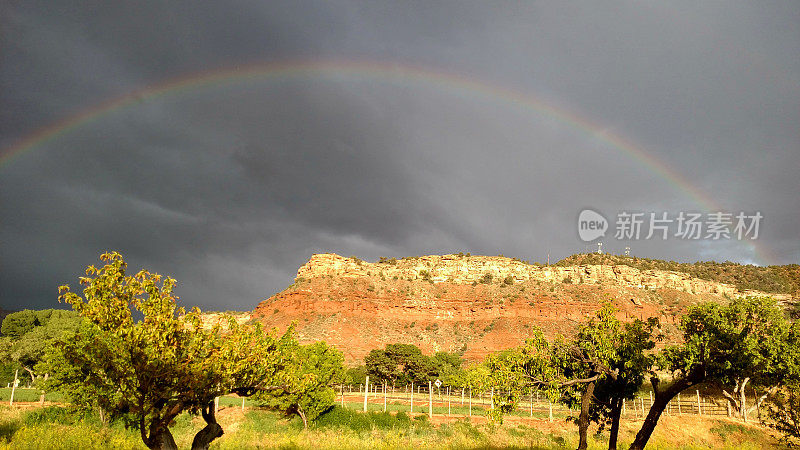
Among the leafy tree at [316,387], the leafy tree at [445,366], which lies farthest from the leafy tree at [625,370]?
the leafy tree at [445,366]

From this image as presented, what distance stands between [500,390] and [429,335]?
110555mm

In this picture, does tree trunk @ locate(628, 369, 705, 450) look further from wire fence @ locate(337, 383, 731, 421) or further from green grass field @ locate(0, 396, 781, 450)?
wire fence @ locate(337, 383, 731, 421)

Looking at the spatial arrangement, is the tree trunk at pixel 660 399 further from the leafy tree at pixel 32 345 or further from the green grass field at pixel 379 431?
the leafy tree at pixel 32 345

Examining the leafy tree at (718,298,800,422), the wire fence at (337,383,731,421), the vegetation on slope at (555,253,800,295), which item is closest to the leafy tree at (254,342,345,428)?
the wire fence at (337,383,731,421)

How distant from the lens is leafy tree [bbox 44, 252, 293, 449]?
32.6 ft

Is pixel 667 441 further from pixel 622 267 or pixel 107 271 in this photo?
pixel 622 267

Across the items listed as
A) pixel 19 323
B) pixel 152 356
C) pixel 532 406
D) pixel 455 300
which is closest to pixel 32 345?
pixel 19 323

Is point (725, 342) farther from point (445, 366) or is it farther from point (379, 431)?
point (445, 366)

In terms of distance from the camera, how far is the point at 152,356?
9.75 m

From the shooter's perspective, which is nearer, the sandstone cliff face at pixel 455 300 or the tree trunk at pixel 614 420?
the tree trunk at pixel 614 420

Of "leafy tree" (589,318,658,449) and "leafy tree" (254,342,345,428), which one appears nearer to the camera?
"leafy tree" (589,318,658,449)

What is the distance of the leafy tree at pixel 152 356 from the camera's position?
9.92m

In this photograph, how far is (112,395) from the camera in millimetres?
10906

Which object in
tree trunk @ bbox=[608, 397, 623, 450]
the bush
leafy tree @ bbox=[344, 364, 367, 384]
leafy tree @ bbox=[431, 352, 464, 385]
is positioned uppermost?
tree trunk @ bbox=[608, 397, 623, 450]
